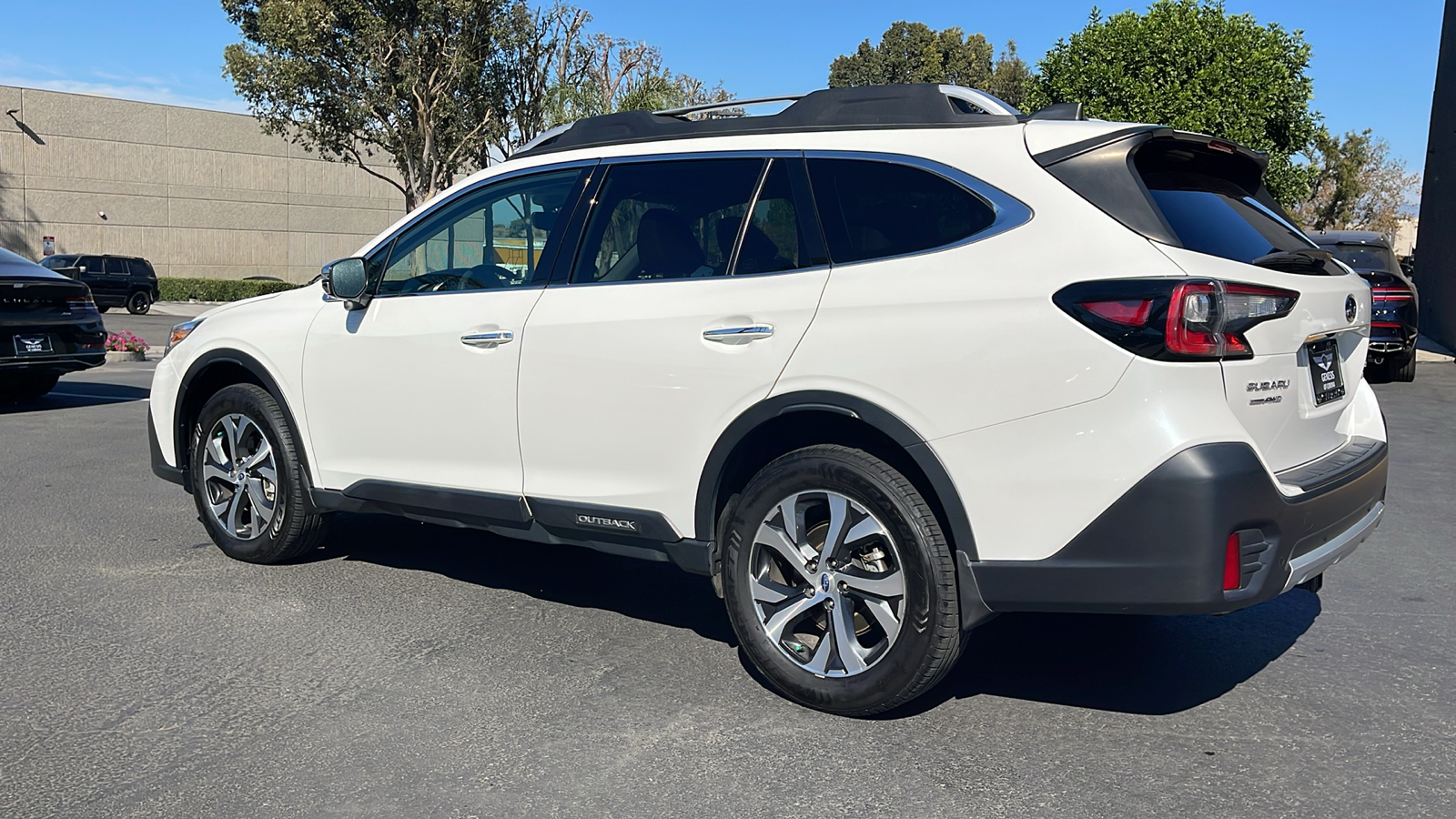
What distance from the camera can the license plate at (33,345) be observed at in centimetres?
1076

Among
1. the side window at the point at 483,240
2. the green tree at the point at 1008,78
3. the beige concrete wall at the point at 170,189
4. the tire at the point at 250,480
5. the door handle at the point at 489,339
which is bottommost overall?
the tire at the point at 250,480

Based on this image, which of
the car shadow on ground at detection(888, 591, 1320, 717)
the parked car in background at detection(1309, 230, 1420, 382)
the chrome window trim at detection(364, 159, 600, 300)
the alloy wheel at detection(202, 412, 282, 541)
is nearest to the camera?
the car shadow on ground at detection(888, 591, 1320, 717)

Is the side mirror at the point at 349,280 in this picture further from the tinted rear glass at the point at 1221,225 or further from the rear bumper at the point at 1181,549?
the tinted rear glass at the point at 1221,225

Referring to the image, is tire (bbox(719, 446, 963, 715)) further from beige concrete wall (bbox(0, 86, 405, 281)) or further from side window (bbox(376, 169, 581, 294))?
beige concrete wall (bbox(0, 86, 405, 281))

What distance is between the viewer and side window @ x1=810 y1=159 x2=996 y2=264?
3670 mm

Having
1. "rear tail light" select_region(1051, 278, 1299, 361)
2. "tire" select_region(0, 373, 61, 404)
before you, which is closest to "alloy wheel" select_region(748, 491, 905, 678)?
"rear tail light" select_region(1051, 278, 1299, 361)

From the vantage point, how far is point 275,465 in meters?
5.50

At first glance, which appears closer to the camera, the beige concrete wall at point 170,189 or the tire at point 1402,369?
the tire at point 1402,369

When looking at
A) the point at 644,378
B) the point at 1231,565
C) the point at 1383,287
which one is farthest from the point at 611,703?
the point at 1383,287

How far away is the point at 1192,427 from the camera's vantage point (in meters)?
3.20

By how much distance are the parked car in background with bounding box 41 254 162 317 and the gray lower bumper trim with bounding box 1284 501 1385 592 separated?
3536 centimetres

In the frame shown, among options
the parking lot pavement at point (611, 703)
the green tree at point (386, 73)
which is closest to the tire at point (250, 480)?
the parking lot pavement at point (611, 703)

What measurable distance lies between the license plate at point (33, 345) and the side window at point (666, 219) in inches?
331

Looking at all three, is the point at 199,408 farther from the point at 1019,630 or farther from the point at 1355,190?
the point at 1355,190
